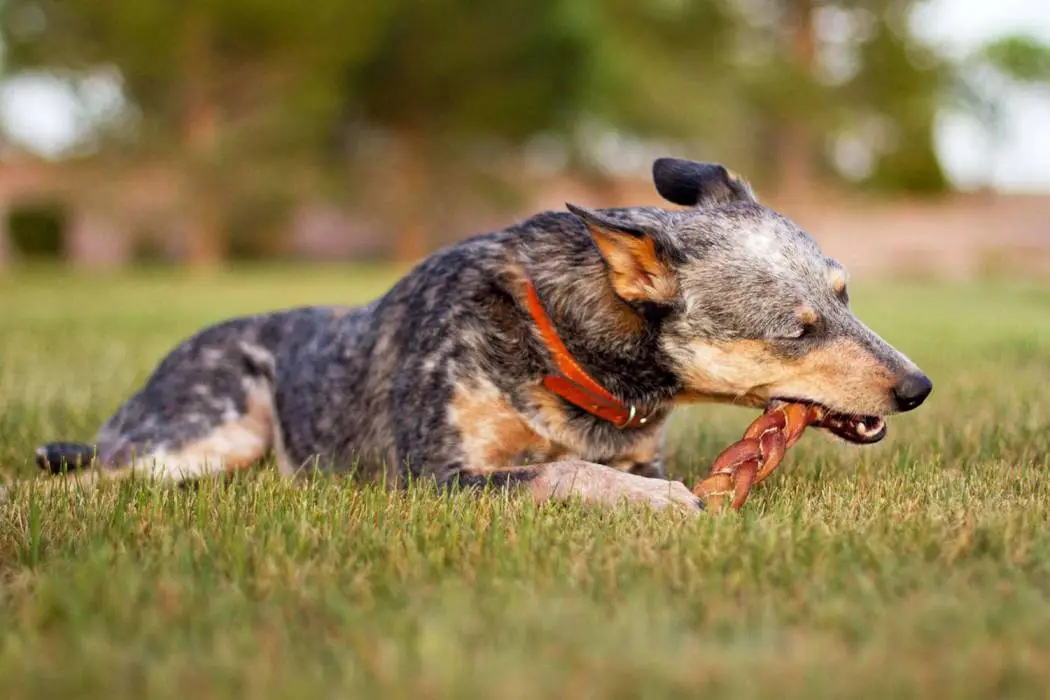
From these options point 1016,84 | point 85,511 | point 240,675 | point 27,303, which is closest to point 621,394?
point 85,511

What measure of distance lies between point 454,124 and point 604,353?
29.5 m

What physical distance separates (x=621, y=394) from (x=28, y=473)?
253 cm

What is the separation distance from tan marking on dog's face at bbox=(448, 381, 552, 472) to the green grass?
1.08ft

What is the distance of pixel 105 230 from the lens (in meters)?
31.0

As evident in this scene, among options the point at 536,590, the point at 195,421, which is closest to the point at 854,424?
the point at 536,590

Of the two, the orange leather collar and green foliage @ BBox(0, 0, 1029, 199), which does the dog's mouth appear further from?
green foliage @ BBox(0, 0, 1029, 199)

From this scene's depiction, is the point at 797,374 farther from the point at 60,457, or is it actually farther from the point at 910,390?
the point at 60,457

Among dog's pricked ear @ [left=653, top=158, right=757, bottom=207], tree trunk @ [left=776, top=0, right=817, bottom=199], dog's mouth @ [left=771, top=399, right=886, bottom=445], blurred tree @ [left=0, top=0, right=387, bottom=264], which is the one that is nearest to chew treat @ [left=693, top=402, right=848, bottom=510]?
dog's mouth @ [left=771, top=399, right=886, bottom=445]

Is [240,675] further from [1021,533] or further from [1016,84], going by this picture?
[1016,84]

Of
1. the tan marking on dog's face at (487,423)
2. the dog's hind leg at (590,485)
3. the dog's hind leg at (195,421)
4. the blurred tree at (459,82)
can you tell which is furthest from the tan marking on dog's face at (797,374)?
the blurred tree at (459,82)

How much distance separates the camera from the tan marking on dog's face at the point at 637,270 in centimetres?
371

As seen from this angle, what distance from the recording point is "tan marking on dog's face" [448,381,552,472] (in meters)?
3.78

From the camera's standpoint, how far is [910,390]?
11.9 feet

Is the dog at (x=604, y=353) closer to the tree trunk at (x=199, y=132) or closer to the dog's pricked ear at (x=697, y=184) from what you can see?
the dog's pricked ear at (x=697, y=184)
